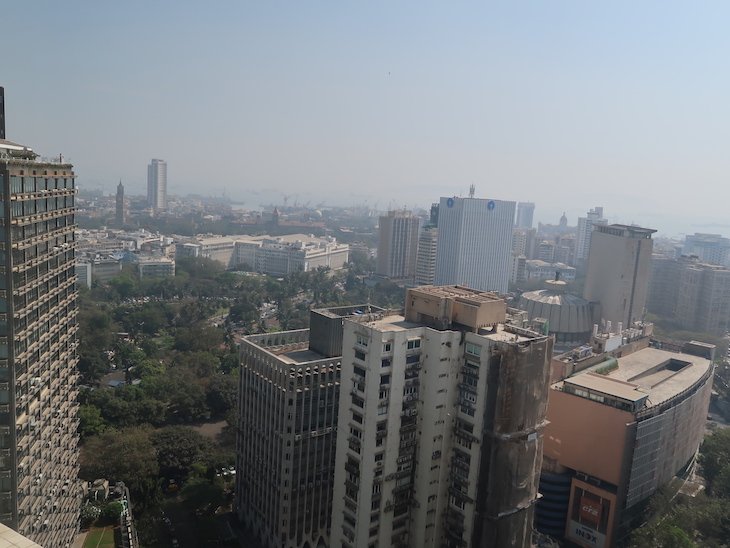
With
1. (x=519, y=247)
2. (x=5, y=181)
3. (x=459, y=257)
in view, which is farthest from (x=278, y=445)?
(x=519, y=247)

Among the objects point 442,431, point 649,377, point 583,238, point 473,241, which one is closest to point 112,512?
point 442,431

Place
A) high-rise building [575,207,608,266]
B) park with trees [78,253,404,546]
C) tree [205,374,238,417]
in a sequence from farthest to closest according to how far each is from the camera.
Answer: high-rise building [575,207,608,266] → tree [205,374,238,417] → park with trees [78,253,404,546]

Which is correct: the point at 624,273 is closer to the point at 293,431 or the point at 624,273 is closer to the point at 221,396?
the point at 221,396

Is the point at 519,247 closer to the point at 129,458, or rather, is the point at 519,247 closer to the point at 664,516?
the point at 664,516

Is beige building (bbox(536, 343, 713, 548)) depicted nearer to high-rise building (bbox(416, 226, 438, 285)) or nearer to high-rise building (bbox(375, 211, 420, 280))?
high-rise building (bbox(416, 226, 438, 285))

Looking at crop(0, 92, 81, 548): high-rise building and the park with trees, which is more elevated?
crop(0, 92, 81, 548): high-rise building

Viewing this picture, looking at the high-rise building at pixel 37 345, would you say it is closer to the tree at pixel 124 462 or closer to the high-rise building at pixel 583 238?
the tree at pixel 124 462

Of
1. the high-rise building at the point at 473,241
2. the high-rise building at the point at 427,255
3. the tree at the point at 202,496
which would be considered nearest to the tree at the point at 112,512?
the tree at the point at 202,496

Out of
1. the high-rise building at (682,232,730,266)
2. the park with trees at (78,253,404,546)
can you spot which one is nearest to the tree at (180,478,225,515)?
the park with trees at (78,253,404,546)
